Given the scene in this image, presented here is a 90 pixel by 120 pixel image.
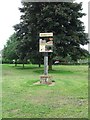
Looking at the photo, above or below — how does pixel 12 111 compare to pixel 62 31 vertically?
below

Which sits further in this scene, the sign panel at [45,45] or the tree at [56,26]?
the tree at [56,26]

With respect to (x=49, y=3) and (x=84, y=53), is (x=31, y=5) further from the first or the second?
(x=84, y=53)

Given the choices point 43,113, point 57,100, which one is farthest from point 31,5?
point 43,113

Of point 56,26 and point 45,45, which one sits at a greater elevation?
point 56,26

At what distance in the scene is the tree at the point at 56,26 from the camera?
25953 mm

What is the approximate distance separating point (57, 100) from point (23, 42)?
1971 cm

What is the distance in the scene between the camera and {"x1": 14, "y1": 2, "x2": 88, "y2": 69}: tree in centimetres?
2595

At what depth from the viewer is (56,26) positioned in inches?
1027

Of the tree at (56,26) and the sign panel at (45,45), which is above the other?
the tree at (56,26)

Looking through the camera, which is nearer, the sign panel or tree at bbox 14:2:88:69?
the sign panel

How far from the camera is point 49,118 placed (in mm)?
5734

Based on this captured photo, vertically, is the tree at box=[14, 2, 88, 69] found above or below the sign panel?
above

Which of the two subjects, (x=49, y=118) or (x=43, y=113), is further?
(x=43, y=113)

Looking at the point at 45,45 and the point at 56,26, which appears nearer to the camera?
the point at 45,45
